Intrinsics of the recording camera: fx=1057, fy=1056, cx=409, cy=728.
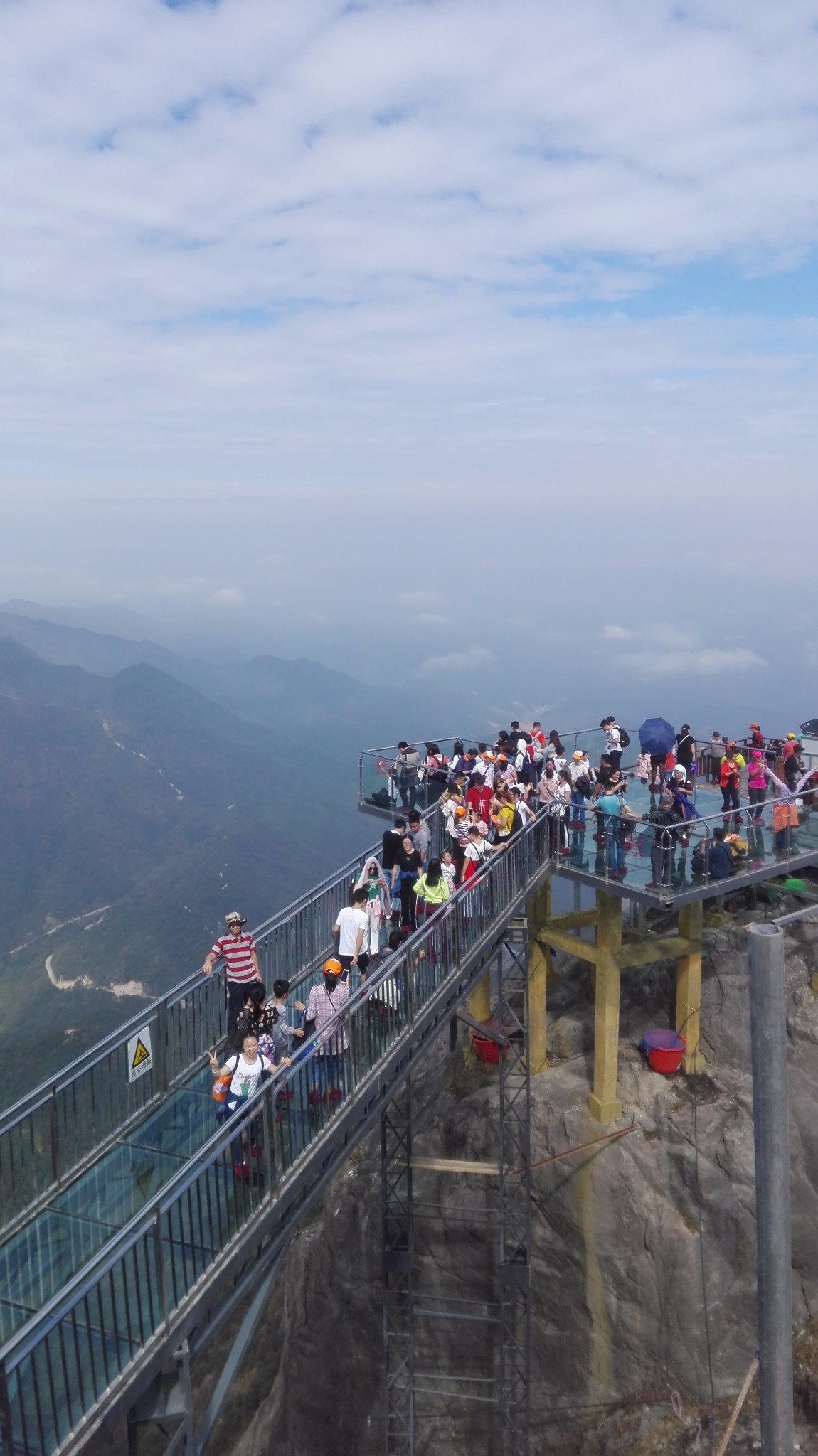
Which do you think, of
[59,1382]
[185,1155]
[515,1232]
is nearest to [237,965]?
[185,1155]

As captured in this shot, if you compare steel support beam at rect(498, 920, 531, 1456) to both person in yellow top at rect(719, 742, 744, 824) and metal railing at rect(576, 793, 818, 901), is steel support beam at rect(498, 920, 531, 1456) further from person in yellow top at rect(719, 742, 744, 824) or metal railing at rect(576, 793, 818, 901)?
person in yellow top at rect(719, 742, 744, 824)

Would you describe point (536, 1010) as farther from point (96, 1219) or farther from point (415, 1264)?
point (96, 1219)

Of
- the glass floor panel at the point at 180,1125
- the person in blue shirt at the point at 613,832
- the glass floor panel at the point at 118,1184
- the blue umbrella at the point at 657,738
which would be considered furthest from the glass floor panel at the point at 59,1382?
the blue umbrella at the point at 657,738

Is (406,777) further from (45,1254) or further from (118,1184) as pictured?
(45,1254)

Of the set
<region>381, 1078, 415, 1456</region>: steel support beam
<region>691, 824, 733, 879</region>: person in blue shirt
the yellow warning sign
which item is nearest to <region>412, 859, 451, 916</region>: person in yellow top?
the yellow warning sign

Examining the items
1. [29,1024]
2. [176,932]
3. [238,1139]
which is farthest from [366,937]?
[176,932]

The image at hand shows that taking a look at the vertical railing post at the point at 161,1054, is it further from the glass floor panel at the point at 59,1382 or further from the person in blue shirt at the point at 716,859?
the person in blue shirt at the point at 716,859
